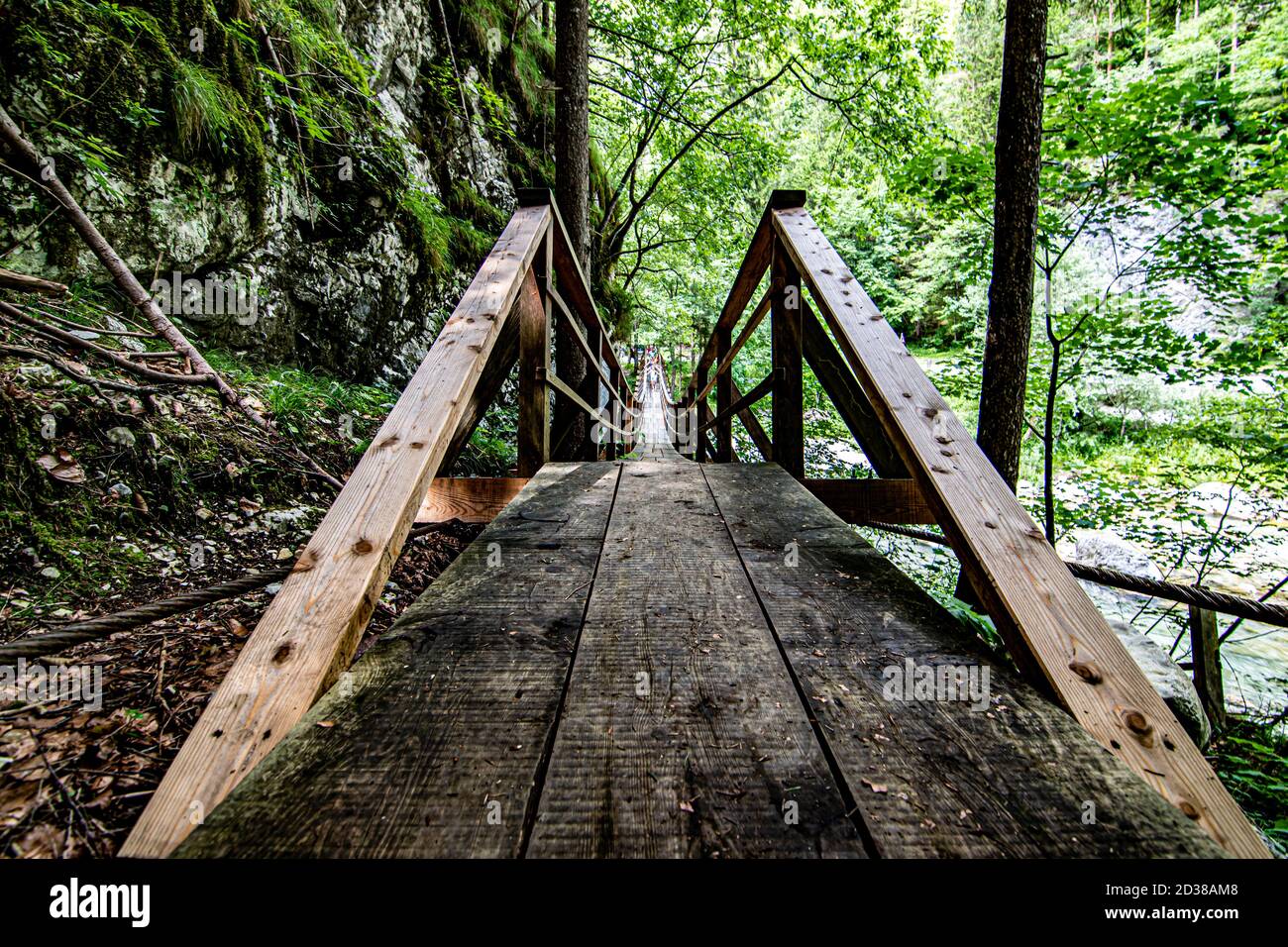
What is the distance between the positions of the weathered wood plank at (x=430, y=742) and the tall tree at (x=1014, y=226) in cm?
330

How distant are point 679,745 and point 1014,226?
401 centimetres

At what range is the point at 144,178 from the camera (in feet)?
9.87

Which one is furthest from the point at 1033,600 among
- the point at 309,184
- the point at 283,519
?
the point at 309,184

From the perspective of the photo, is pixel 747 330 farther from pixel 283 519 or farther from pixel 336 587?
pixel 336 587

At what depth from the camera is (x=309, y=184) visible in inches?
160

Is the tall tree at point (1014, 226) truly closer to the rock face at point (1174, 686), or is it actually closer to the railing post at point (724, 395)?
the rock face at point (1174, 686)

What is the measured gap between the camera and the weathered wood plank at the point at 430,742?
0.65 meters

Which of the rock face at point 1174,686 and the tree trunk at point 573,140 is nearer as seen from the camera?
the rock face at point 1174,686

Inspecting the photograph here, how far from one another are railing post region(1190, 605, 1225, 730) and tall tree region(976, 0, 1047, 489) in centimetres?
110

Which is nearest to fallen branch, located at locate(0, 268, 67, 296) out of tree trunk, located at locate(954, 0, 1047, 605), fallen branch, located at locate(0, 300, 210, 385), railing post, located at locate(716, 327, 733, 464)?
fallen branch, located at locate(0, 300, 210, 385)

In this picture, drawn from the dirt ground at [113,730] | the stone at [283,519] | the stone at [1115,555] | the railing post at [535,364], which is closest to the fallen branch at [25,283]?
the dirt ground at [113,730]

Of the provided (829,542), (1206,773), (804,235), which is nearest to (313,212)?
(804,235)
